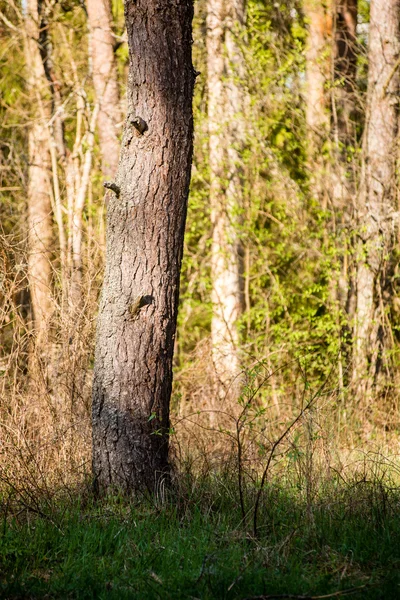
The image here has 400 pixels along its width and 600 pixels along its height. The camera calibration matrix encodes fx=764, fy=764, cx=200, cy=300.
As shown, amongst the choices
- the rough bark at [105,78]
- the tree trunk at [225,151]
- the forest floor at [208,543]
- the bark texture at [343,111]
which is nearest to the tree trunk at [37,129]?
the rough bark at [105,78]

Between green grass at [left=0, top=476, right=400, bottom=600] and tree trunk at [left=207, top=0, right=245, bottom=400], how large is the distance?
5687 millimetres

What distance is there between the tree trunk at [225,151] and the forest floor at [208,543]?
5543 millimetres

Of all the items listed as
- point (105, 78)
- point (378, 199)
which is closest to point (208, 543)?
point (378, 199)

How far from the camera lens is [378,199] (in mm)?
10297

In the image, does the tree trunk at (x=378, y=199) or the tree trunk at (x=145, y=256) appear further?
the tree trunk at (x=378, y=199)

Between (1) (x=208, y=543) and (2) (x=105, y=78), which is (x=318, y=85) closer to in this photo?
(2) (x=105, y=78)

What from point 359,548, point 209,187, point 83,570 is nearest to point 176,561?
point 83,570

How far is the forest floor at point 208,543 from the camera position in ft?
13.5

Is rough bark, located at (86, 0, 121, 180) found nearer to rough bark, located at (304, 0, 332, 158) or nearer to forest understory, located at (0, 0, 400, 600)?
forest understory, located at (0, 0, 400, 600)

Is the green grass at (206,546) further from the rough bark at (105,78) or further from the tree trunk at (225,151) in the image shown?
the rough bark at (105,78)

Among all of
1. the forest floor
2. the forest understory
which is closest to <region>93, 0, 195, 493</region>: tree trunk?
the forest understory

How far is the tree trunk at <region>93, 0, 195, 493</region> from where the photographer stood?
5.55 meters

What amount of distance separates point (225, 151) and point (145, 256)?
19.7 feet

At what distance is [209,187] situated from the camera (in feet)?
37.6
